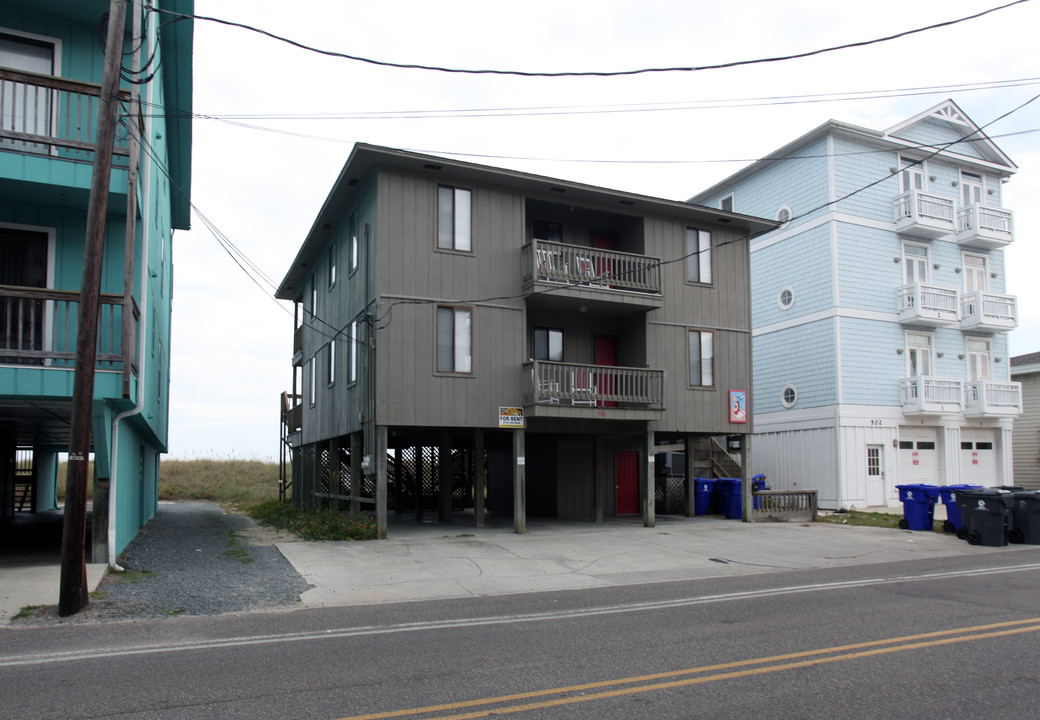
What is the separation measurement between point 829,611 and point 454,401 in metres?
10.7

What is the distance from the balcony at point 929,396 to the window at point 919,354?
69 centimetres

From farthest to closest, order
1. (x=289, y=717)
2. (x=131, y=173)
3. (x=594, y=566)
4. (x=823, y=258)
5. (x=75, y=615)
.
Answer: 1. (x=823, y=258)
2. (x=594, y=566)
3. (x=131, y=173)
4. (x=75, y=615)
5. (x=289, y=717)

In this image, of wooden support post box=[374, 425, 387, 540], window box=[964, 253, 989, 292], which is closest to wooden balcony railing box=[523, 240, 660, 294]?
wooden support post box=[374, 425, 387, 540]

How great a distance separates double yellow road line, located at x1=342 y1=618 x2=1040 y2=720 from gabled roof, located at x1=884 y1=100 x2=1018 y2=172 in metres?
24.1

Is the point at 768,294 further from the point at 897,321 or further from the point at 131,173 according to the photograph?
the point at 131,173

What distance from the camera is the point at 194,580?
11.5m

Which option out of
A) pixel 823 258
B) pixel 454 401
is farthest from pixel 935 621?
pixel 823 258

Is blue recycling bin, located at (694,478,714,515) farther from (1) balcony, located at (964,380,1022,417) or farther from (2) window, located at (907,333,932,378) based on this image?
(1) balcony, located at (964,380,1022,417)

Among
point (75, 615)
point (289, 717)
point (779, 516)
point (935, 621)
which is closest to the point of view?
point (289, 717)

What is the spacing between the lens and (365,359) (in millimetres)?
18906

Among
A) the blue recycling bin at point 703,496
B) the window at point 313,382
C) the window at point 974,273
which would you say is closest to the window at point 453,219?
the window at point 313,382

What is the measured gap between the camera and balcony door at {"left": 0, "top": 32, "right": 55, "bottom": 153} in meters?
11.8

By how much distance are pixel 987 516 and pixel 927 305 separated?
12885 mm

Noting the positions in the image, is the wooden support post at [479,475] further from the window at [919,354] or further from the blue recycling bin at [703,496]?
the window at [919,354]
